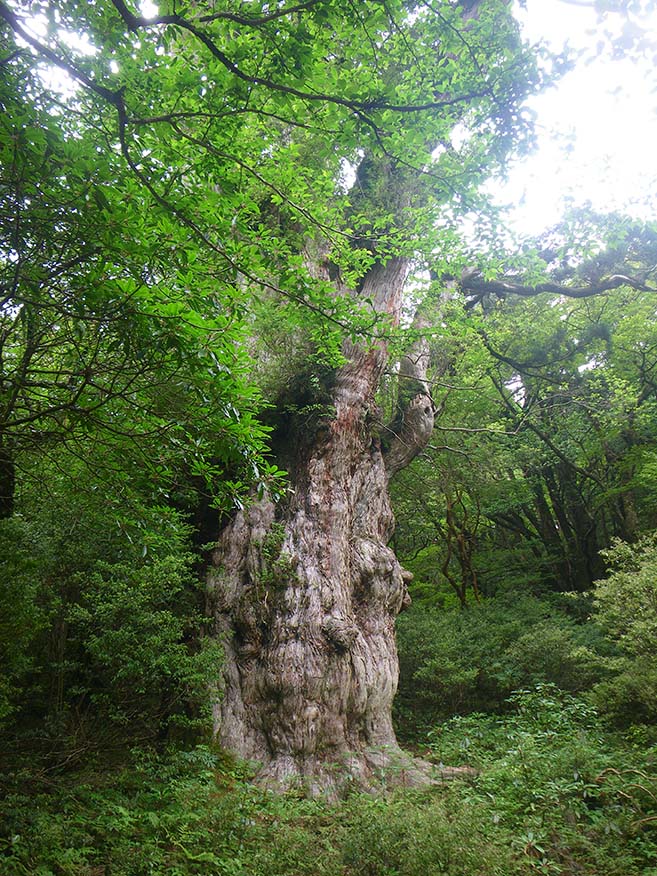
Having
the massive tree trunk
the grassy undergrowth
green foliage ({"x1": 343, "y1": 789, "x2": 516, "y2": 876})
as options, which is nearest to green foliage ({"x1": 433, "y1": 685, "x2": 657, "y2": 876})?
the grassy undergrowth

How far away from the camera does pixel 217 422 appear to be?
9.27 ft

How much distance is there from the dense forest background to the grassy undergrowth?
0.09 ft

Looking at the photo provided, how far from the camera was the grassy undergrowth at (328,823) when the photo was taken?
3129 mm

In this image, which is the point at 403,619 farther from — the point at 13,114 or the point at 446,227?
the point at 13,114

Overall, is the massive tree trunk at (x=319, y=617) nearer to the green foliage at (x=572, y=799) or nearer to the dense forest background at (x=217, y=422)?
the dense forest background at (x=217, y=422)

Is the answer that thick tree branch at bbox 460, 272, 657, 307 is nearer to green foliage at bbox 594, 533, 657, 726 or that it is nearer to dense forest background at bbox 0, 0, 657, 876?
dense forest background at bbox 0, 0, 657, 876

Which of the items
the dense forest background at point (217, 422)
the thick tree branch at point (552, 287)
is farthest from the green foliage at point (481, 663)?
the thick tree branch at point (552, 287)

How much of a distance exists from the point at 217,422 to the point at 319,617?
11.8ft

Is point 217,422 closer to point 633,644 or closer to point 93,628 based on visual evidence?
point 93,628

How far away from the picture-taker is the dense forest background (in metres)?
2.47

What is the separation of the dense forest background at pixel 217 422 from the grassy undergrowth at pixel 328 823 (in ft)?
0.09

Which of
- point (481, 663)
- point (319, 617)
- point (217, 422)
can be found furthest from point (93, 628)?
point (481, 663)

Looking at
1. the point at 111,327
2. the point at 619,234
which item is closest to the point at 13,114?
the point at 111,327

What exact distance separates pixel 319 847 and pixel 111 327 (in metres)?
3.76
